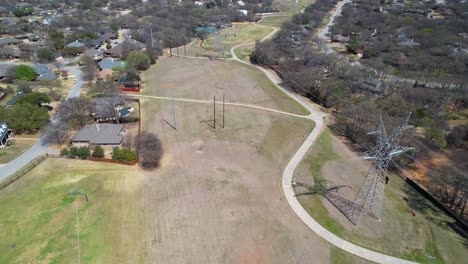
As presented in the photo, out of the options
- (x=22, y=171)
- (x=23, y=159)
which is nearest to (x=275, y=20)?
(x=23, y=159)

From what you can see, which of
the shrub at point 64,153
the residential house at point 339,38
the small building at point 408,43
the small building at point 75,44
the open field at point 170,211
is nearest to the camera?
the open field at point 170,211

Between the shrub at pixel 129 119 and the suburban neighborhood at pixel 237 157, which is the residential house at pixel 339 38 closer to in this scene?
the suburban neighborhood at pixel 237 157

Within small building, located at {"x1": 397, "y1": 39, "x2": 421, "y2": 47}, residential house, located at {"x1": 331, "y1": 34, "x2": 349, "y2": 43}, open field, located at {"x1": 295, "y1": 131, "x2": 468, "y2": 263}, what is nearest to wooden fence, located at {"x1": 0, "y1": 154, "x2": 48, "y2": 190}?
open field, located at {"x1": 295, "y1": 131, "x2": 468, "y2": 263}

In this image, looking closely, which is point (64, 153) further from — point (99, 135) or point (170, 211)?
point (170, 211)

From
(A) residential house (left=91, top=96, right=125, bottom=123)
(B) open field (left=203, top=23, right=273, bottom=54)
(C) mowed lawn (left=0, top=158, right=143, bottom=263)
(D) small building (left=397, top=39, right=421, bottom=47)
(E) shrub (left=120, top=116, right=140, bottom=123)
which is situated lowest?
(C) mowed lawn (left=0, top=158, right=143, bottom=263)

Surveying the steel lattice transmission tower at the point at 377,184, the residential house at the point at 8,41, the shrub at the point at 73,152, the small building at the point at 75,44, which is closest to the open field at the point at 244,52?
the small building at the point at 75,44

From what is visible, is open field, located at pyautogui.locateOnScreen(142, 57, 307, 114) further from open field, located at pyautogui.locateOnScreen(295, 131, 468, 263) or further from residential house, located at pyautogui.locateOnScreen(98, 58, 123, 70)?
open field, located at pyautogui.locateOnScreen(295, 131, 468, 263)
